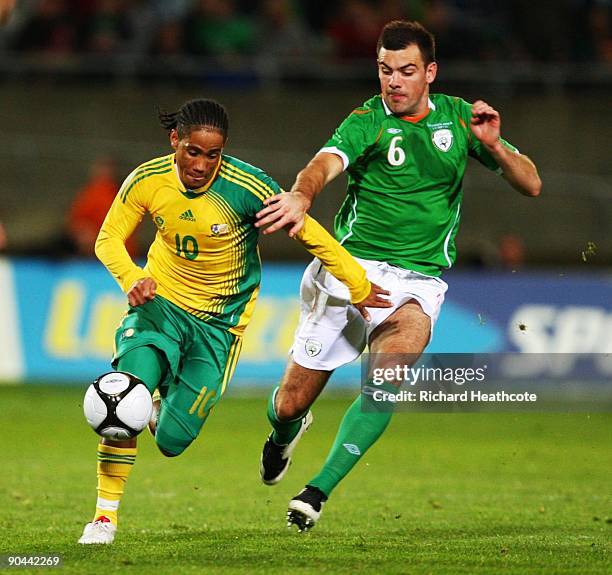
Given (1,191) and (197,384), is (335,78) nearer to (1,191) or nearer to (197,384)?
(1,191)

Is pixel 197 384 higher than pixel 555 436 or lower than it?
lower

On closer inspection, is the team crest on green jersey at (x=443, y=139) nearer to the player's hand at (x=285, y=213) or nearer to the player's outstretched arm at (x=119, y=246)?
the player's hand at (x=285, y=213)

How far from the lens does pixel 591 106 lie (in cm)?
1716

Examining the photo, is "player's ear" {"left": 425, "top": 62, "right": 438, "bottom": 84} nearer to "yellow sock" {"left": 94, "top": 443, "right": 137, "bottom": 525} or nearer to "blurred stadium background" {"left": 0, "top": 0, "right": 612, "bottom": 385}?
"yellow sock" {"left": 94, "top": 443, "right": 137, "bottom": 525}

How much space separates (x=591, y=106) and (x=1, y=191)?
8.13 metres

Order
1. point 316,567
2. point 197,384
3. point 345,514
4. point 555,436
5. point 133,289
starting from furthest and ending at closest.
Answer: point 555,436, point 345,514, point 197,384, point 133,289, point 316,567

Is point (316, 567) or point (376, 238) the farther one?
point (376, 238)

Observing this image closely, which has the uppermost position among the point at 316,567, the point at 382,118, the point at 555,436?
the point at 555,436

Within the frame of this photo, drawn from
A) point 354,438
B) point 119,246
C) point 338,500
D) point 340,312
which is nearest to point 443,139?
point 340,312

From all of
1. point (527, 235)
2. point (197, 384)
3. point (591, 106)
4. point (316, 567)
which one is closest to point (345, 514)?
point (197, 384)

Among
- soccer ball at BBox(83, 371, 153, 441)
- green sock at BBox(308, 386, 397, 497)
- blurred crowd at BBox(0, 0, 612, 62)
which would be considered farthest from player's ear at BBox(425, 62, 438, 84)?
blurred crowd at BBox(0, 0, 612, 62)

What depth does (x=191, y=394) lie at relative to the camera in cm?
651

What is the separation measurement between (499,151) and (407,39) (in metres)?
0.77

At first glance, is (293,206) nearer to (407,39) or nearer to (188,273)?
(188,273)
